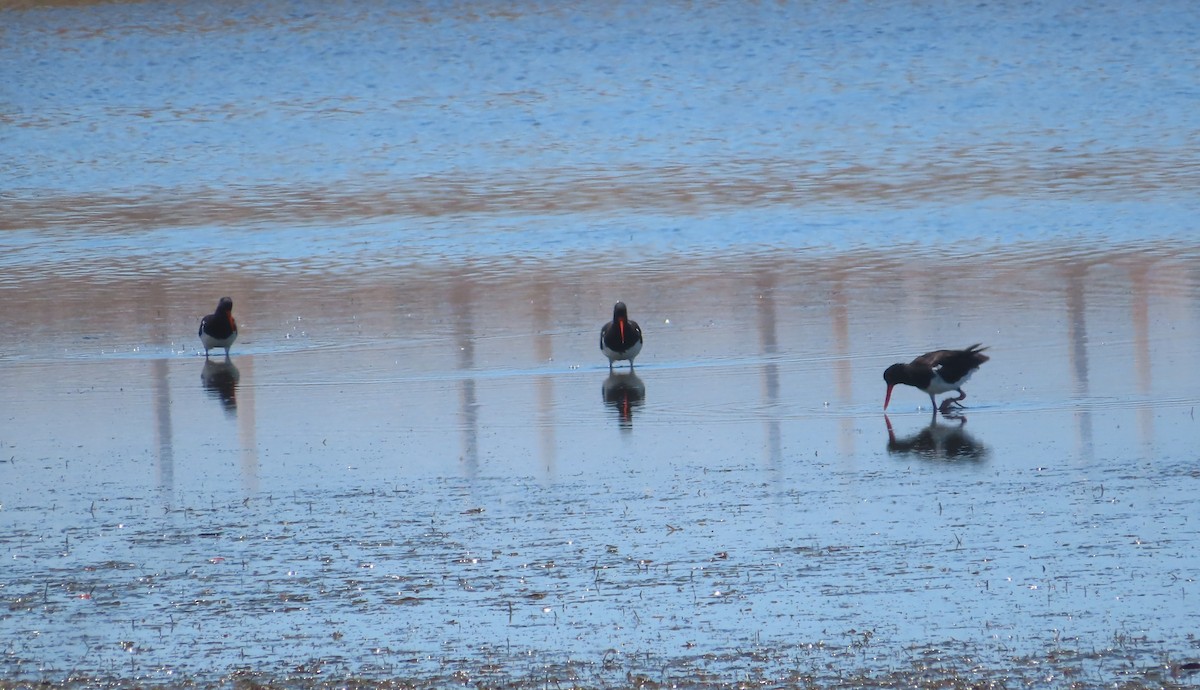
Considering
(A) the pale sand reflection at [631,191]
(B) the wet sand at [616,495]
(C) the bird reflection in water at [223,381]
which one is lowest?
(B) the wet sand at [616,495]

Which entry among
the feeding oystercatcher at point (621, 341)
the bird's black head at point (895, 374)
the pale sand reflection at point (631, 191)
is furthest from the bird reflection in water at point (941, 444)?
the pale sand reflection at point (631, 191)

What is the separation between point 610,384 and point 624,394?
453 mm

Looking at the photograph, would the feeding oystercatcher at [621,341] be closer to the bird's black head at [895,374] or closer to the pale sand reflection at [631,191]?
the bird's black head at [895,374]

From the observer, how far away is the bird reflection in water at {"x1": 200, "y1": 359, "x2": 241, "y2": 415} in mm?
13383

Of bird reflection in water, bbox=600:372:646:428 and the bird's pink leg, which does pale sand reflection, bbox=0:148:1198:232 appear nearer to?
bird reflection in water, bbox=600:372:646:428

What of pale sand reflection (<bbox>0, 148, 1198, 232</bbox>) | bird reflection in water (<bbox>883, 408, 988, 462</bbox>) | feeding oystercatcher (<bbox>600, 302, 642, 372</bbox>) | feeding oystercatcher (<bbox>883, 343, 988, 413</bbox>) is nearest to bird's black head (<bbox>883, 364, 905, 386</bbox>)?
feeding oystercatcher (<bbox>883, 343, 988, 413</bbox>)

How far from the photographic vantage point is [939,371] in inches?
471

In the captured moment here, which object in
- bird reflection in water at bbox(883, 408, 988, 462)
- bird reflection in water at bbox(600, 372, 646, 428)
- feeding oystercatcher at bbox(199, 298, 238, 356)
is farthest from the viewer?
feeding oystercatcher at bbox(199, 298, 238, 356)

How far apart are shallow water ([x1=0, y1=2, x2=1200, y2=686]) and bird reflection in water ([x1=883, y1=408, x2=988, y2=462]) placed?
0.14 ft

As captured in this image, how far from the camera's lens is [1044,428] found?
11.2 meters

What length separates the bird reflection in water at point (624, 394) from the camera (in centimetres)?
Answer: 1232

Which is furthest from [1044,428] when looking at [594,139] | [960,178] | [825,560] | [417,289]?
[594,139]

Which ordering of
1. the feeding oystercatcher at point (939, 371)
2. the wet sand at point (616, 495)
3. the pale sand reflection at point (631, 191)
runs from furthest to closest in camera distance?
the pale sand reflection at point (631, 191) < the feeding oystercatcher at point (939, 371) < the wet sand at point (616, 495)

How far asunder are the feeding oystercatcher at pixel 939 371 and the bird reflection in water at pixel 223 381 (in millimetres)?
4800
